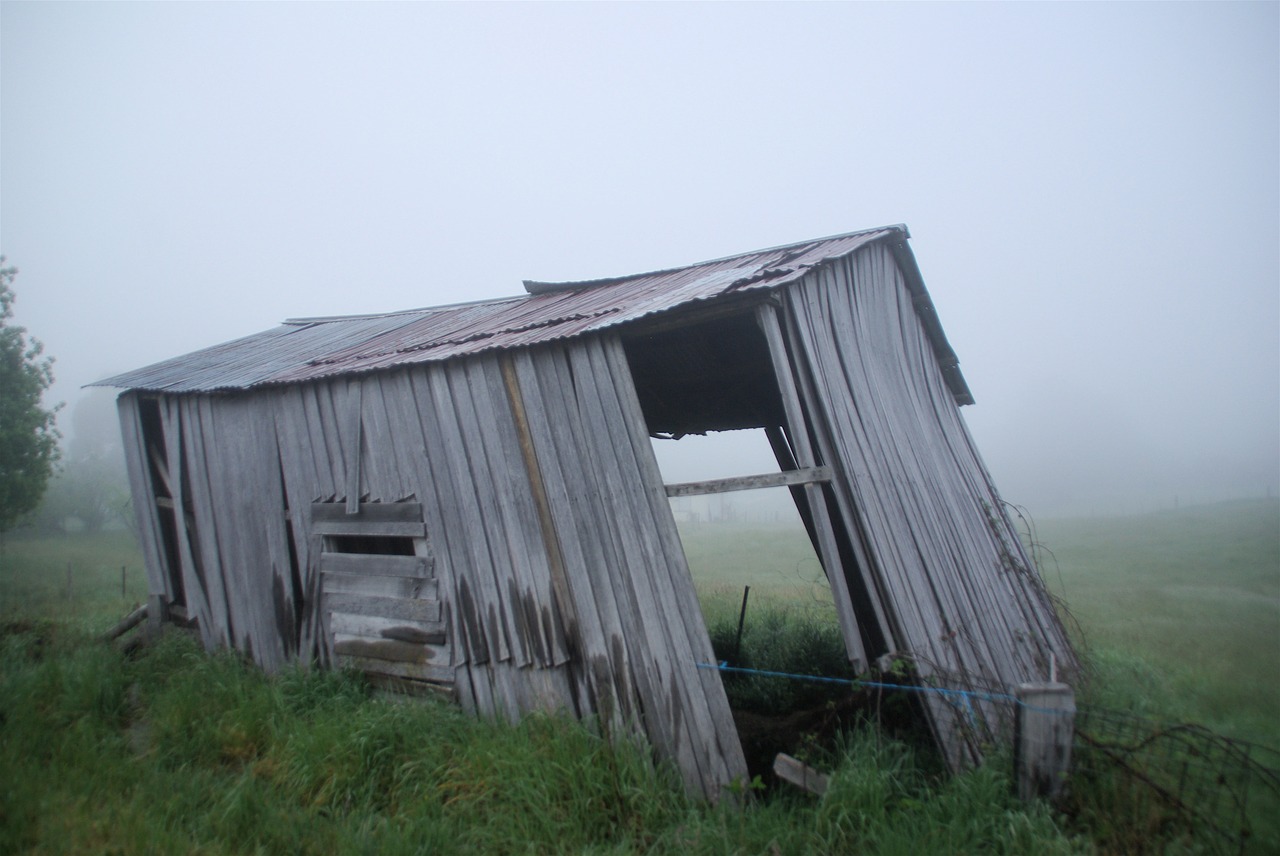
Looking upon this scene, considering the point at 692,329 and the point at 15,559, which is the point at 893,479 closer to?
the point at 692,329

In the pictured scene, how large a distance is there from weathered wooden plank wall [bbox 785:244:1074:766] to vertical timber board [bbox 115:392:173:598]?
7.92m

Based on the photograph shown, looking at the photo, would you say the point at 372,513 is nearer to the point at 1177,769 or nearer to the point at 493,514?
the point at 493,514

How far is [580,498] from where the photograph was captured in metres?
5.34

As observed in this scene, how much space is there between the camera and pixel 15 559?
19.5m

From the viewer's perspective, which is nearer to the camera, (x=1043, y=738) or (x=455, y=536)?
(x=1043, y=738)

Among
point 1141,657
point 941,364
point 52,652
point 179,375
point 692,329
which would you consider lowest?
point 1141,657

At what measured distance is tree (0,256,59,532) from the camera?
1872cm

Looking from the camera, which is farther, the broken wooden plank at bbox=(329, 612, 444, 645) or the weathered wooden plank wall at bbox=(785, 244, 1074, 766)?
the broken wooden plank at bbox=(329, 612, 444, 645)

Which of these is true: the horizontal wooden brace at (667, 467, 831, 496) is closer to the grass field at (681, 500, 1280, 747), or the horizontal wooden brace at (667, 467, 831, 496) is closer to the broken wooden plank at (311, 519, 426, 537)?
the broken wooden plank at (311, 519, 426, 537)

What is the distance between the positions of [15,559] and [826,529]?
77.6 feet

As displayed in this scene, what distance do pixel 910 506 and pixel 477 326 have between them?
4631 mm

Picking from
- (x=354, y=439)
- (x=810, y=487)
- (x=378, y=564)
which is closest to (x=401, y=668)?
(x=378, y=564)

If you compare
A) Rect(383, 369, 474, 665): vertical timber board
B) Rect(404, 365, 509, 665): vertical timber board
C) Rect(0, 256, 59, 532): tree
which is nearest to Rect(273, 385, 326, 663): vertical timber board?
Rect(383, 369, 474, 665): vertical timber board

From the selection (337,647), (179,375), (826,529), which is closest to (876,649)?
(826,529)
